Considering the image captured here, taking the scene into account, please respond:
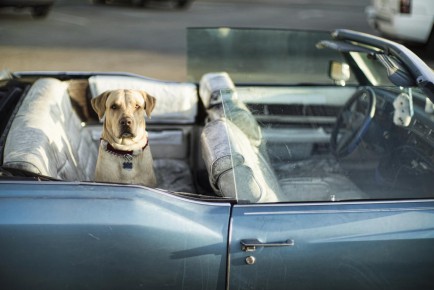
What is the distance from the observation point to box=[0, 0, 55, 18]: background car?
482 inches

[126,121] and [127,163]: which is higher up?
[126,121]

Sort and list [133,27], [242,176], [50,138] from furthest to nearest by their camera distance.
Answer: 1. [133,27]
2. [50,138]
3. [242,176]

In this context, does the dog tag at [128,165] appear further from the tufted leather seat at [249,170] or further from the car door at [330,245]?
the car door at [330,245]

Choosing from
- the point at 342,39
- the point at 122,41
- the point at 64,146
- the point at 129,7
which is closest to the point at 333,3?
the point at 129,7

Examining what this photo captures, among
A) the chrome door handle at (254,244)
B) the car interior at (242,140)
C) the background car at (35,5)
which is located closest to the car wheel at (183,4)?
the background car at (35,5)

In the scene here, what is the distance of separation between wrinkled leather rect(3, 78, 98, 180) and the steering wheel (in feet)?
5.74

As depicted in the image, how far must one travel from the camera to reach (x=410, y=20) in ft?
30.7

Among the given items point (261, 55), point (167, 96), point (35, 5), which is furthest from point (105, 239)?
point (35, 5)

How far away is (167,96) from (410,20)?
6.79m

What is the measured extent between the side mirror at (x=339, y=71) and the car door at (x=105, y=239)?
1953 mm

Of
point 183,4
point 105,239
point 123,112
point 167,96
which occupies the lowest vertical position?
point 105,239

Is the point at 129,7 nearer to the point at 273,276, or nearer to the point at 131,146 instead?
the point at 131,146

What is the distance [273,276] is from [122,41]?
904 cm

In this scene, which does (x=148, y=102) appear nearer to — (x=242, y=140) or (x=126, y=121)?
(x=126, y=121)
